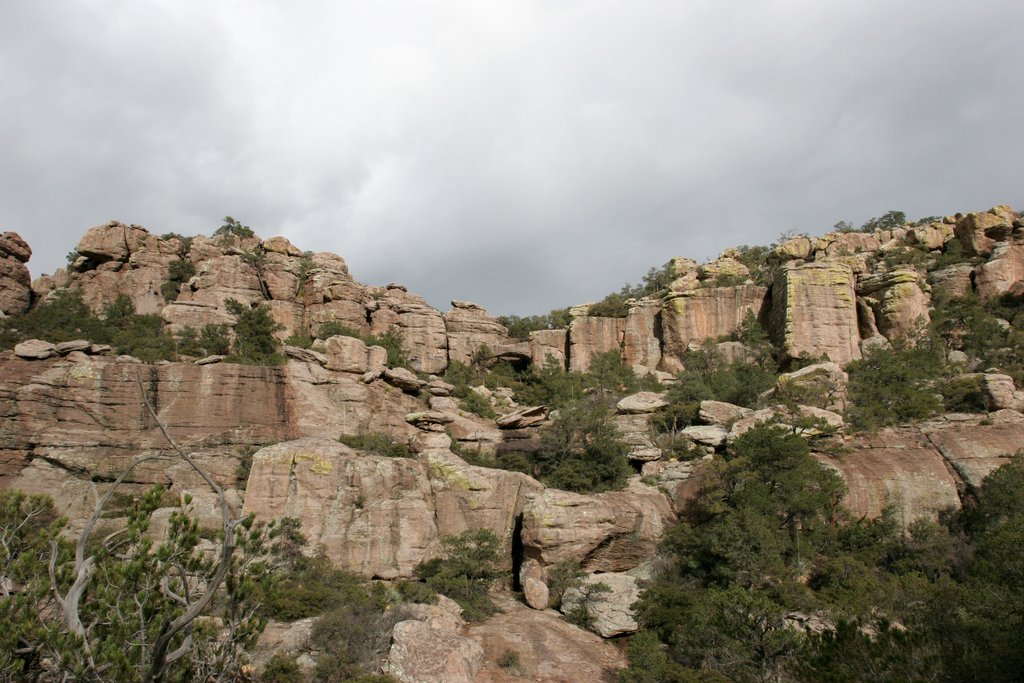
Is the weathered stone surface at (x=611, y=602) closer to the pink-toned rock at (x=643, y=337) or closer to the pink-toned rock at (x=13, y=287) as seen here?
the pink-toned rock at (x=643, y=337)

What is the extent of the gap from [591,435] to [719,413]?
7050 mm

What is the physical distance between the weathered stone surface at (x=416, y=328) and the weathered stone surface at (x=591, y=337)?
950 cm

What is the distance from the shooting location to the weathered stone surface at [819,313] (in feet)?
128

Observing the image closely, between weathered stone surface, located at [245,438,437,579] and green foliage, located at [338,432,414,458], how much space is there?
9.95 feet

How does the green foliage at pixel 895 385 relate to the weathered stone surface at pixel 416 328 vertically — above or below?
below

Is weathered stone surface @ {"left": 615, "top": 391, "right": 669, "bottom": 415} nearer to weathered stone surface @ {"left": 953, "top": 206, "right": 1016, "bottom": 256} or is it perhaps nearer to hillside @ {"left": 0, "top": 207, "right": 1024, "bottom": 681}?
hillside @ {"left": 0, "top": 207, "right": 1024, "bottom": 681}

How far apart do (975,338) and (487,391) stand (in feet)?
95.1

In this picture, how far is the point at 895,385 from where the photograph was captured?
31.5 m

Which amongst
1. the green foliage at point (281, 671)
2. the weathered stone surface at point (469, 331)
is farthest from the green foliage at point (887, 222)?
the green foliage at point (281, 671)

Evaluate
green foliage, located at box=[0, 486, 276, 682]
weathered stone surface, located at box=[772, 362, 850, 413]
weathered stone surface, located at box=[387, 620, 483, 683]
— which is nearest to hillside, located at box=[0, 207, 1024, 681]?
weathered stone surface, located at box=[387, 620, 483, 683]

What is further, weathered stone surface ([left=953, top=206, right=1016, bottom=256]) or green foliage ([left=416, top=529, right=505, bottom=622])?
weathered stone surface ([left=953, top=206, right=1016, bottom=256])

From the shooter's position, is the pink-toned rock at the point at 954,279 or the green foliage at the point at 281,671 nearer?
the green foliage at the point at 281,671

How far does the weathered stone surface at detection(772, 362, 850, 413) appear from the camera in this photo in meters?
31.6

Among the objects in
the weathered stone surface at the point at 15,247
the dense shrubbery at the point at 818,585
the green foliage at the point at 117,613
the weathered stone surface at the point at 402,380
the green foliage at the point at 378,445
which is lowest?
the dense shrubbery at the point at 818,585
